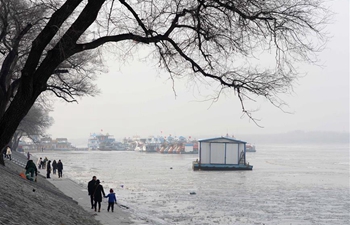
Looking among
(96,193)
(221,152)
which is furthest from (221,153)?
(96,193)

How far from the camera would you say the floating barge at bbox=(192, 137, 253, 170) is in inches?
2638

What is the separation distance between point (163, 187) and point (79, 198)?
1692 cm

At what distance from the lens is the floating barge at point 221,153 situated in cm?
6700

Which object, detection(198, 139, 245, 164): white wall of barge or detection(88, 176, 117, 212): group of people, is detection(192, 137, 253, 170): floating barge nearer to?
detection(198, 139, 245, 164): white wall of barge

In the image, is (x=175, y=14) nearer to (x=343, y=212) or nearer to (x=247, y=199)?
(x=343, y=212)

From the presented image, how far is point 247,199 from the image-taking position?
109 ft

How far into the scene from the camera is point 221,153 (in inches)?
2677

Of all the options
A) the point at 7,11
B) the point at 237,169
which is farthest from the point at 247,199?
the point at 237,169

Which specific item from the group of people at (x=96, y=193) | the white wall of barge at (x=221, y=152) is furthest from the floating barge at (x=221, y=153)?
the group of people at (x=96, y=193)

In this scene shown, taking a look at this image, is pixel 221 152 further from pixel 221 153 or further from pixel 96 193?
pixel 96 193

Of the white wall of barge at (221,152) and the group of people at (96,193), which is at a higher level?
the white wall of barge at (221,152)

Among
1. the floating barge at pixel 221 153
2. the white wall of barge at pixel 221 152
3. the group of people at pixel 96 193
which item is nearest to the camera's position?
the group of people at pixel 96 193

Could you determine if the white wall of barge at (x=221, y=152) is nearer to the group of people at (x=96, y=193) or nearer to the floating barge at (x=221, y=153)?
the floating barge at (x=221, y=153)

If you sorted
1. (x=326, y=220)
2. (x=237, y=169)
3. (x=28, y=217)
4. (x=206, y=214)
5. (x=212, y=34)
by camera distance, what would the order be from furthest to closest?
(x=237, y=169) < (x=206, y=214) < (x=326, y=220) < (x=28, y=217) < (x=212, y=34)
